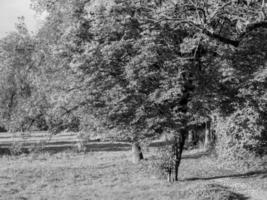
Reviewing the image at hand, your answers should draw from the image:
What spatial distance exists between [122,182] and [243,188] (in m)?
5.93

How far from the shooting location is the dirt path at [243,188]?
1622 centimetres

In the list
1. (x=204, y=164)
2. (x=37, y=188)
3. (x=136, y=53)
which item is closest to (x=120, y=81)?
A: (x=136, y=53)

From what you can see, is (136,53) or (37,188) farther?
(37,188)

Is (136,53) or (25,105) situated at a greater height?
(136,53)

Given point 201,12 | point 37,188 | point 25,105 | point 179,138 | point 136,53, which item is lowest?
point 37,188

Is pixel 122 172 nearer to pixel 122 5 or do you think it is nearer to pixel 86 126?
pixel 86 126

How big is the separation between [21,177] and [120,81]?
9.60m

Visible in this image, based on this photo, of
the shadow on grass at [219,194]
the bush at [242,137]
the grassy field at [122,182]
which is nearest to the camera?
the shadow on grass at [219,194]

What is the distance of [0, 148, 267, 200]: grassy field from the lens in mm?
16562

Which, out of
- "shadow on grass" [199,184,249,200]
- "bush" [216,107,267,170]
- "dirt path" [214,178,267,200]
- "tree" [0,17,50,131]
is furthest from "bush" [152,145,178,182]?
"tree" [0,17,50,131]

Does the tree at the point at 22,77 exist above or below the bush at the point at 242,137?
above

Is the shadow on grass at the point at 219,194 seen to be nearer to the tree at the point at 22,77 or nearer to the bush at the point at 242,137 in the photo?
the bush at the point at 242,137

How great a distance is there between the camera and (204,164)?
88.1 ft

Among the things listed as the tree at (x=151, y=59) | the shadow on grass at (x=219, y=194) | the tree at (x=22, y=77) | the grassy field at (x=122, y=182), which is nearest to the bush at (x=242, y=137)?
the grassy field at (x=122, y=182)
